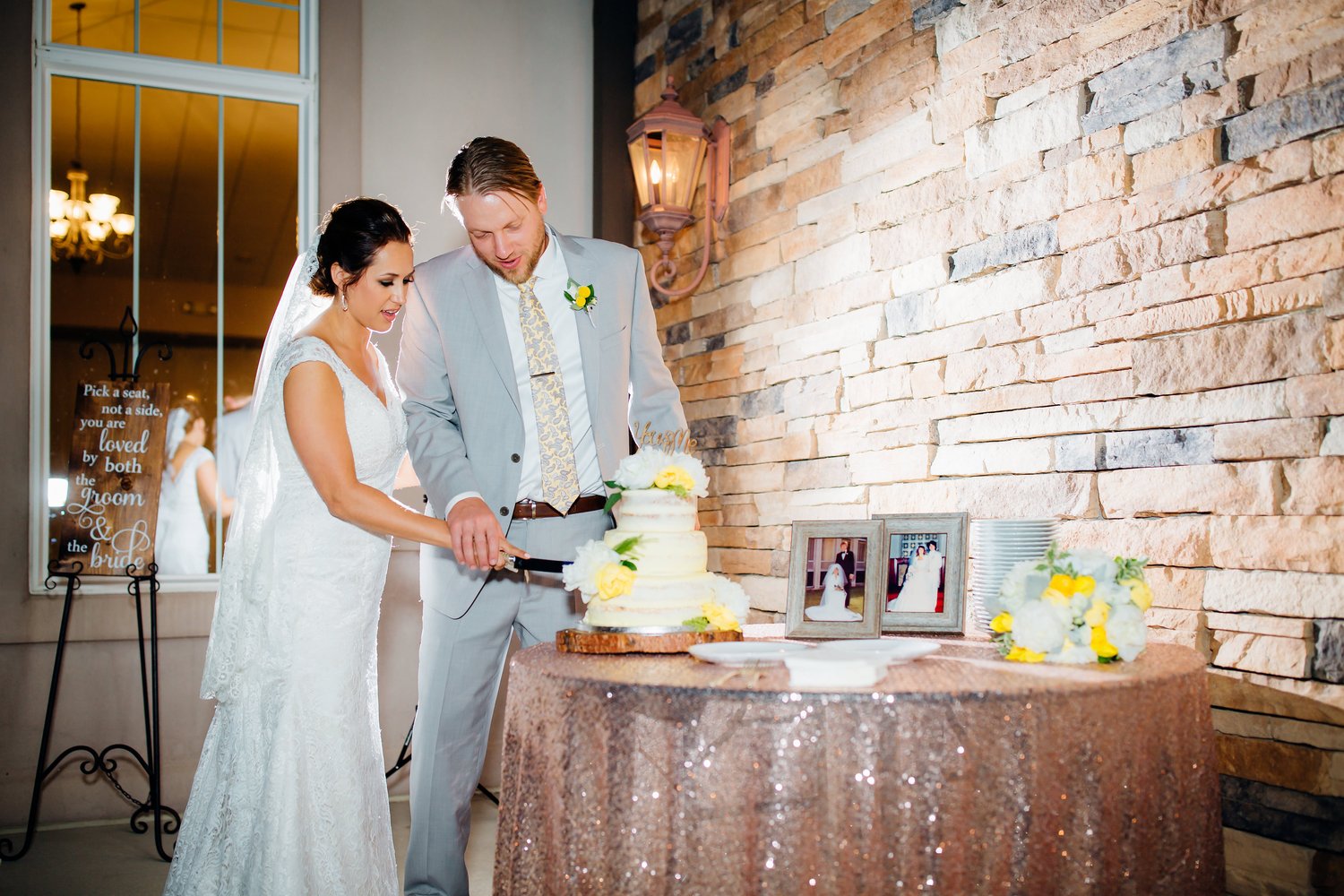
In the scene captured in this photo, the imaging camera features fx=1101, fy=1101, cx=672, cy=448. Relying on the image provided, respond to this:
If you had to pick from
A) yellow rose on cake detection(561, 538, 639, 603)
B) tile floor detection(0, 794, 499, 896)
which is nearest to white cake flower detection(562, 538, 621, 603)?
yellow rose on cake detection(561, 538, 639, 603)

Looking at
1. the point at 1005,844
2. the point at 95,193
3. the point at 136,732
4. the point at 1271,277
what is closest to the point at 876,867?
the point at 1005,844

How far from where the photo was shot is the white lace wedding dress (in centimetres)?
224

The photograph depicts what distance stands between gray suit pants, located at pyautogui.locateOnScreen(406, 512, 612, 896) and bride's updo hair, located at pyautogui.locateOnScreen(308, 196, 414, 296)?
70 centimetres

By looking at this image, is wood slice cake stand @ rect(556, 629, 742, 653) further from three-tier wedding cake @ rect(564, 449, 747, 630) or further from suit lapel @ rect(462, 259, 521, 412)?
suit lapel @ rect(462, 259, 521, 412)

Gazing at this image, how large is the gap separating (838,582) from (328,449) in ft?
3.63

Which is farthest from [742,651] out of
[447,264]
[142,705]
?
[142,705]

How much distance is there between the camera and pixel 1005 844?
1402mm

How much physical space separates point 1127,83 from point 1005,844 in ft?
5.24

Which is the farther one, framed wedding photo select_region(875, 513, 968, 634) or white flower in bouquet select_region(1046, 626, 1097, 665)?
framed wedding photo select_region(875, 513, 968, 634)

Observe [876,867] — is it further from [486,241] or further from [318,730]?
[486,241]

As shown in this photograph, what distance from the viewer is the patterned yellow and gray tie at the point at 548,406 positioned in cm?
245

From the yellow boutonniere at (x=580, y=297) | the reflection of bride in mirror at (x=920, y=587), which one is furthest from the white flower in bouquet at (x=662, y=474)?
the yellow boutonniere at (x=580, y=297)

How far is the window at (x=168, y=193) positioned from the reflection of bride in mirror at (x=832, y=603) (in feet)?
9.66

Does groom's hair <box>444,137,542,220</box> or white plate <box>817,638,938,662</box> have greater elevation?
groom's hair <box>444,137,542,220</box>
